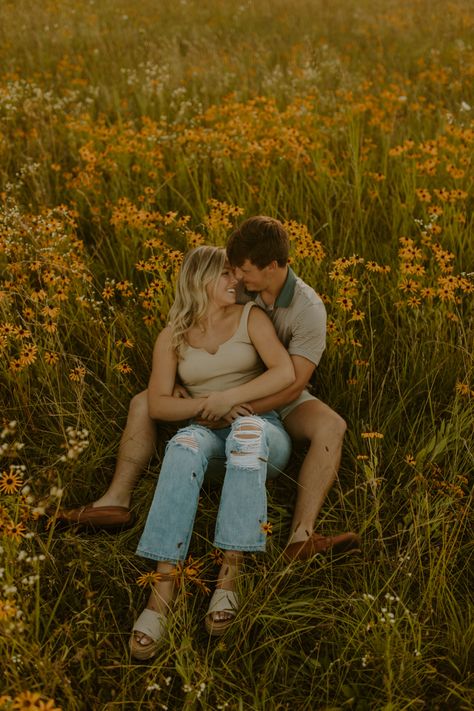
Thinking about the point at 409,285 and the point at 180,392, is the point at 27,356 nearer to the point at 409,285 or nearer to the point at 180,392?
the point at 180,392

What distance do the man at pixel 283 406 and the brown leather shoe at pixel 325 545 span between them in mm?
64

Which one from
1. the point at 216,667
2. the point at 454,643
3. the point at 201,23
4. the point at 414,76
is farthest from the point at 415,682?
the point at 201,23

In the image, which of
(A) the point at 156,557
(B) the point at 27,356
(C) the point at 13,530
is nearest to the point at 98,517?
(A) the point at 156,557

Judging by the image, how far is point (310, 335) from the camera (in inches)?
112

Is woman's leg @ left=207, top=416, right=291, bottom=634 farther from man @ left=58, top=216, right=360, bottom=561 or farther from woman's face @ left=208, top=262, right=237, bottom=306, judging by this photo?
woman's face @ left=208, top=262, right=237, bottom=306

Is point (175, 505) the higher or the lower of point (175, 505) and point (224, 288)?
the lower

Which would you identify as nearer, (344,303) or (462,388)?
(462,388)

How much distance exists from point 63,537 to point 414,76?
615cm

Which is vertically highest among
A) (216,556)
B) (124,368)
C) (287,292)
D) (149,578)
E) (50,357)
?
(287,292)

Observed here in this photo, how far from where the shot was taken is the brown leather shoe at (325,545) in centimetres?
235

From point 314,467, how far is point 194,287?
89cm

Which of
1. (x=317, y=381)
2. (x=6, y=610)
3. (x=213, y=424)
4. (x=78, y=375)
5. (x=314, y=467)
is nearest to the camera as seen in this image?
(x=6, y=610)

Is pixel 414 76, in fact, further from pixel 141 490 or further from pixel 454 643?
pixel 454 643

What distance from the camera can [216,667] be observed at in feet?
6.73
